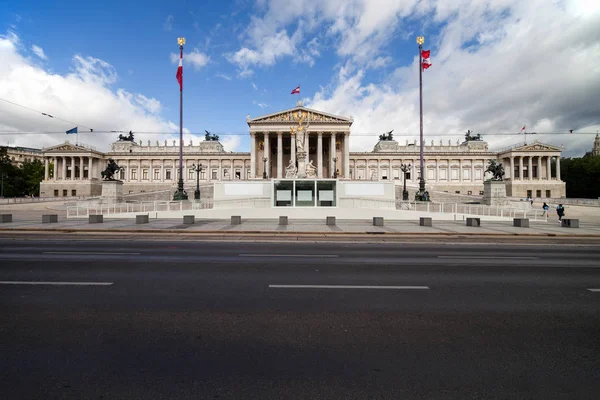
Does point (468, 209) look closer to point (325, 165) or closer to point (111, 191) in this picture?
point (111, 191)

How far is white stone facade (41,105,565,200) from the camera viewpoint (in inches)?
3403

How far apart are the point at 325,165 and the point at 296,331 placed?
84.2m

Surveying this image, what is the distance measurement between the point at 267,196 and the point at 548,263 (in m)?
31.7

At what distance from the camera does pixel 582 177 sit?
3366 inches

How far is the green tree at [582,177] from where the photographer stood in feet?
265

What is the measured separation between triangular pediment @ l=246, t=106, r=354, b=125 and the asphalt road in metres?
72.4

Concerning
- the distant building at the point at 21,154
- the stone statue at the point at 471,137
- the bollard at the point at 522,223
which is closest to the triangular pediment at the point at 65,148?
the distant building at the point at 21,154

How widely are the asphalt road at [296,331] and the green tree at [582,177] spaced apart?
99.4m

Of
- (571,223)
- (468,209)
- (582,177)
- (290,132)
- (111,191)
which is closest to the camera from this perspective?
(571,223)

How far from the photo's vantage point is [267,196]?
39.1 m

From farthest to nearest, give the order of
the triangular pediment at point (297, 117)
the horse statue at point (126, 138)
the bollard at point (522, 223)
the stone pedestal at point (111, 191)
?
the horse statue at point (126, 138)
the triangular pediment at point (297, 117)
the stone pedestal at point (111, 191)
the bollard at point (522, 223)

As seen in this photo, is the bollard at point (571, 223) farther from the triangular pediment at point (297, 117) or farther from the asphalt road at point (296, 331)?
the triangular pediment at point (297, 117)

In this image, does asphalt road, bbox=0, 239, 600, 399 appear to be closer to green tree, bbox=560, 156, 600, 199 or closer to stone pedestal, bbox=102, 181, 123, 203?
stone pedestal, bbox=102, 181, 123, 203

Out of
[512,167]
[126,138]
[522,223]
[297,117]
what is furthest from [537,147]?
[126,138]
